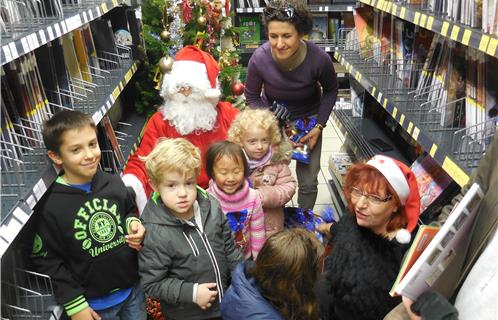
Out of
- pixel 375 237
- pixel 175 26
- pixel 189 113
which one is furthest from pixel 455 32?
pixel 175 26

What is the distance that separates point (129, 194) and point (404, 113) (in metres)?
1.55

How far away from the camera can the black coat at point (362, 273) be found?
1.61m

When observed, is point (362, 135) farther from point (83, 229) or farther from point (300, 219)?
point (83, 229)

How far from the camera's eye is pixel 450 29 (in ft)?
6.43

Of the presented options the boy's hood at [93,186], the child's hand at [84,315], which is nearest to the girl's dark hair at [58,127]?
the boy's hood at [93,186]

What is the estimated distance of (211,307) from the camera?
1.94m

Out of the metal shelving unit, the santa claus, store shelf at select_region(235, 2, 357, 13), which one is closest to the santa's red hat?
the santa claus

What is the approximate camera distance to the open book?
112 centimetres

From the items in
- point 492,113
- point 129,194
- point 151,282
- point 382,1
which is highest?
point 382,1

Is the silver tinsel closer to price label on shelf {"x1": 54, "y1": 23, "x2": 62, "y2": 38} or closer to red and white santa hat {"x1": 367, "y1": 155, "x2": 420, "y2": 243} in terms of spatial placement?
price label on shelf {"x1": 54, "y1": 23, "x2": 62, "y2": 38}

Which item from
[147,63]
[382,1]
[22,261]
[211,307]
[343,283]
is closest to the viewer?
[343,283]

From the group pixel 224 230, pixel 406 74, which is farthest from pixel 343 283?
pixel 406 74

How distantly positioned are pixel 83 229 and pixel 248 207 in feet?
2.54

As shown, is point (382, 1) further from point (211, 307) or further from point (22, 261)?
point (22, 261)
